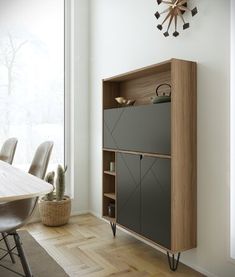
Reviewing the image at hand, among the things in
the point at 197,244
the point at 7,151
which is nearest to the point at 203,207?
the point at 197,244

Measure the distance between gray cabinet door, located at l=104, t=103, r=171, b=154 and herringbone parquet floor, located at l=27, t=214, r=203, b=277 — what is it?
912mm

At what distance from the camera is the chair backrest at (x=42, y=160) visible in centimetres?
181

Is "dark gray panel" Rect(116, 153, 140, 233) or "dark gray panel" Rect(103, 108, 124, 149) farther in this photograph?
"dark gray panel" Rect(103, 108, 124, 149)

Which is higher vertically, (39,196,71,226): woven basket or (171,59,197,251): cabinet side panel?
(171,59,197,251): cabinet side panel

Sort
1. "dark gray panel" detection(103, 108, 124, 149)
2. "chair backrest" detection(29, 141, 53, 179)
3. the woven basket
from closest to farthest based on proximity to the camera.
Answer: "chair backrest" detection(29, 141, 53, 179), "dark gray panel" detection(103, 108, 124, 149), the woven basket

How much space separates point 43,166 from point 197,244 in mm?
1312

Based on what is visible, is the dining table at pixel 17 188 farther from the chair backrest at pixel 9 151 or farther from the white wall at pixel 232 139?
the white wall at pixel 232 139

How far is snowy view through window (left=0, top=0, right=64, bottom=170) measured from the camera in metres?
3.54

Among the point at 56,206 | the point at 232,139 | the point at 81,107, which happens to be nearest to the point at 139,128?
the point at 232,139

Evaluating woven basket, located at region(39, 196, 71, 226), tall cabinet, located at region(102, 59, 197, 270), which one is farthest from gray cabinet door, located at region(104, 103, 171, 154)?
woven basket, located at region(39, 196, 71, 226)

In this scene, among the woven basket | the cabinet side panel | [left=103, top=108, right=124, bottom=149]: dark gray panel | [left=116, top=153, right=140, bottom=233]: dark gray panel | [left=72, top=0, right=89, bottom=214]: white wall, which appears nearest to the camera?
the cabinet side panel

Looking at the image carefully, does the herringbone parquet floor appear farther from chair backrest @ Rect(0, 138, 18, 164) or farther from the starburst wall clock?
the starburst wall clock

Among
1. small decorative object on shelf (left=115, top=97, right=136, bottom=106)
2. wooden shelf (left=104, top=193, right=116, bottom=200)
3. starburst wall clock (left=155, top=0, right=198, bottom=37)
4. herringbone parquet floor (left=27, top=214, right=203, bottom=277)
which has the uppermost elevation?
starburst wall clock (left=155, top=0, right=198, bottom=37)

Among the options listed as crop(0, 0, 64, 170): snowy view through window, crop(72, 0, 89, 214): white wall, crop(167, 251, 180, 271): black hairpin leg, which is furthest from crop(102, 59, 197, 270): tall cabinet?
crop(0, 0, 64, 170): snowy view through window
